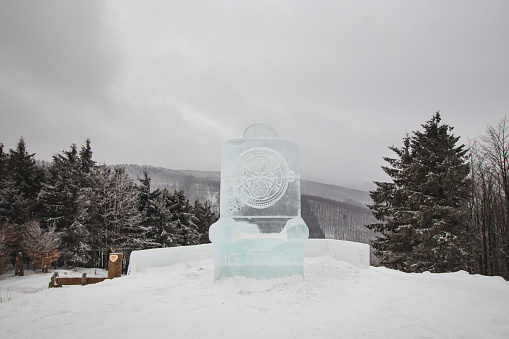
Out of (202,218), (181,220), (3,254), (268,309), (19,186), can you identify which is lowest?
(3,254)

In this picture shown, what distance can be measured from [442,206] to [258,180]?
12015mm

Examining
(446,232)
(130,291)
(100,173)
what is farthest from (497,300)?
(100,173)

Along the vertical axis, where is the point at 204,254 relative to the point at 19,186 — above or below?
below

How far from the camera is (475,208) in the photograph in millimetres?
18531

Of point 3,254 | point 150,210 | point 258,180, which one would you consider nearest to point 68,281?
point 258,180

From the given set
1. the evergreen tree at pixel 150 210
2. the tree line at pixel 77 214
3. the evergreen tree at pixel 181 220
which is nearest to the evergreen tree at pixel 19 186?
the tree line at pixel 77 214

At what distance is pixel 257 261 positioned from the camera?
667 cm

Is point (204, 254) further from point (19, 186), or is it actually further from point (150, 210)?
point (19, 186)

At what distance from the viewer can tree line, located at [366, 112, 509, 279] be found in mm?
14672

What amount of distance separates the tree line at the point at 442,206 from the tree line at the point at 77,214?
17.2 metres

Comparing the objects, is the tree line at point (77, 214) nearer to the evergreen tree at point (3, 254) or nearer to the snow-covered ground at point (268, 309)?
the evergreen tree at point (3, 254)

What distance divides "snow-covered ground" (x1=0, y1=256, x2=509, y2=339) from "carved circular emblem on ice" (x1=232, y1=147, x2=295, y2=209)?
1.86m

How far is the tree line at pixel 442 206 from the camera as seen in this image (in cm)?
1467

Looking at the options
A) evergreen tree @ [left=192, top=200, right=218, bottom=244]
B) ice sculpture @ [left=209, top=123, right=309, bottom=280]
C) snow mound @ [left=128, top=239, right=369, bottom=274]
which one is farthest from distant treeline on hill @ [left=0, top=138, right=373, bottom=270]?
ice sculpture @ [left=209, top=123, right=309, bottom=280]
